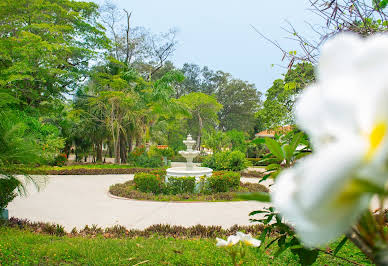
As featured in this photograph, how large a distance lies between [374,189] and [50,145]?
13.8 m

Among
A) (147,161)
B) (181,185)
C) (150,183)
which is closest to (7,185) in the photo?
(150,183)

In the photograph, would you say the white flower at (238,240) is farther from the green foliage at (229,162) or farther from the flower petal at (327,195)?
the green foliage at (229,162)

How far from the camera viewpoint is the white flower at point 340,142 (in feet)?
0.72

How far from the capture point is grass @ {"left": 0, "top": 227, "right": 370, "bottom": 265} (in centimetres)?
291

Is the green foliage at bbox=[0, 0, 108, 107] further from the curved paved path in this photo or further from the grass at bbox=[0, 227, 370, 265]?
the grass at bbox=[0, 227, 370, 265]

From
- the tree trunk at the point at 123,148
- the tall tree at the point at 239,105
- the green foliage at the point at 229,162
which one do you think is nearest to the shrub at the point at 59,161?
the tree trunk at the point at 123,148

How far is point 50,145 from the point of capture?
1253cm

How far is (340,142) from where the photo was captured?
231 millimetres

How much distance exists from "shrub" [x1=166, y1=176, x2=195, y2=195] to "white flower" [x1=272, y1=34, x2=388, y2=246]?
7.31m

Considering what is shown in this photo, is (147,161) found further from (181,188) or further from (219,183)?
(219,183)

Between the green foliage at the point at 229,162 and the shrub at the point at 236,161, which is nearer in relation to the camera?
the green foliage at the point at 229,162

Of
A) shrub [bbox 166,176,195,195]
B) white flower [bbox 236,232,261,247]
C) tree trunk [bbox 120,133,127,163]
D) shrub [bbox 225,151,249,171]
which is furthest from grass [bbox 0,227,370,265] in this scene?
tree trunk [bbox 120,133,127,163]

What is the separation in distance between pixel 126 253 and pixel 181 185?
435cm

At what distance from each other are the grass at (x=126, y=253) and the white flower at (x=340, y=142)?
2.58 meters
